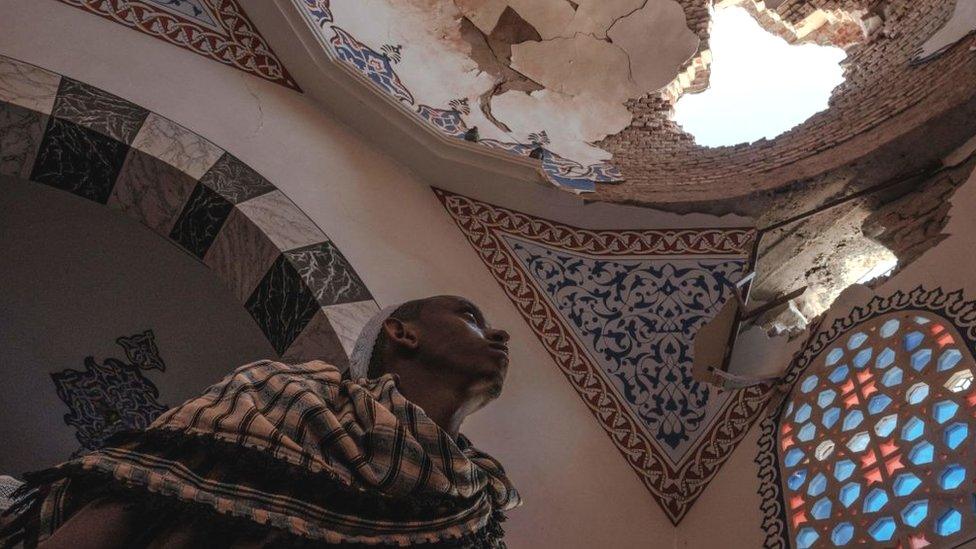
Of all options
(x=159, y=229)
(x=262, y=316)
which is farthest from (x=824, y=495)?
(x=159, y=229)

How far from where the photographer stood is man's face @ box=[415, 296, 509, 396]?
2211 mm

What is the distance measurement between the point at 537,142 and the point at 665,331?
1228 millimetres

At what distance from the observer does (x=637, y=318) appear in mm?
4684

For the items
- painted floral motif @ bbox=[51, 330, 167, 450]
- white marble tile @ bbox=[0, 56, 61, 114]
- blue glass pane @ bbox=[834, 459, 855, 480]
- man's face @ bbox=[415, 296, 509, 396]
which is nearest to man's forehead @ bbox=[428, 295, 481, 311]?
man's face @ bbox=[415, 296, 509, 396]

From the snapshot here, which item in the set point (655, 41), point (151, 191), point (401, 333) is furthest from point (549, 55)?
point (401, 333)

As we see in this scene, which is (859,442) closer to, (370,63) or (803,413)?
(803,413)

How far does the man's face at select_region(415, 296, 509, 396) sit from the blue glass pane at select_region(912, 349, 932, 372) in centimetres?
185

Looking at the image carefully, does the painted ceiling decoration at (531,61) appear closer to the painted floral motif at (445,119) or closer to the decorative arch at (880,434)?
the painted floral motif at (445,119)

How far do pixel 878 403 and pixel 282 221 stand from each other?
94.1 inches

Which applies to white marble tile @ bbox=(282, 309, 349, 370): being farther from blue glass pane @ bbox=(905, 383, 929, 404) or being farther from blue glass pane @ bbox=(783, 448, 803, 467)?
blue glass pane @ bbox=(905, 383, 929, 404)

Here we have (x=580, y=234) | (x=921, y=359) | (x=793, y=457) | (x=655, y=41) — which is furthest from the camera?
(x=655, y=41)

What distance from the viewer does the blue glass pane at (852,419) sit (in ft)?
12.1

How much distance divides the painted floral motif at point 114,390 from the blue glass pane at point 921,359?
135 inches

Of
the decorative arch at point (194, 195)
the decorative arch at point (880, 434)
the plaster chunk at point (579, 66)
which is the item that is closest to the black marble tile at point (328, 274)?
the decorative arch at point (194, 195)
